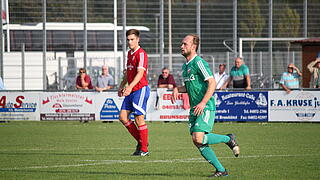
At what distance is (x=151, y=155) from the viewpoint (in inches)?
470

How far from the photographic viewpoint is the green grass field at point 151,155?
9383mm

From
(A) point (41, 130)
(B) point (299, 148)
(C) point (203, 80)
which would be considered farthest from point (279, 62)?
(C) point (203, 80)

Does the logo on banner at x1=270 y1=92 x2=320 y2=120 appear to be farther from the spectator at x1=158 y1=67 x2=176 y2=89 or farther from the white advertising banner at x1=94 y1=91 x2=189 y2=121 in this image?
→ the spectator at x1=158 y1=67 x2=176 y2=89

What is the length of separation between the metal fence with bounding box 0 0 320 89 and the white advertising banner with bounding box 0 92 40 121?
2.32 m

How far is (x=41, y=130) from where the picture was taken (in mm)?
19203

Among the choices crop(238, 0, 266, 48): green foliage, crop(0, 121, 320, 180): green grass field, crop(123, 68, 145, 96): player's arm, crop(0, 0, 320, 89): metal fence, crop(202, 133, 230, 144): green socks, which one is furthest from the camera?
crop(238, 0, 266, 48): green foliage

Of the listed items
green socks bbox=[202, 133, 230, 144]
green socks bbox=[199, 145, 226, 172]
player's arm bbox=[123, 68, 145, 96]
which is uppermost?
player's arm bbox=[123, 68, 145, 96]

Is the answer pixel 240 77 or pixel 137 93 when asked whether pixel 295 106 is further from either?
pixel 137 93

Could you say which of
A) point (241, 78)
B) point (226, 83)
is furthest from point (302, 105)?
point (226, 83)

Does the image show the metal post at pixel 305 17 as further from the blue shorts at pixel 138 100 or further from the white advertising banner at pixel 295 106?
the blue shorts at pixel 138 100

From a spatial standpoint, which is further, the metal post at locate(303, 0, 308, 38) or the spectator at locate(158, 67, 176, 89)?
the metal post at locate(303, 0, 308, 38)

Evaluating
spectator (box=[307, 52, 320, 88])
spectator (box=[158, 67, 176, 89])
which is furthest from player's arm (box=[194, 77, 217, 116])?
spectator (box=[307, 52, 320, 88])

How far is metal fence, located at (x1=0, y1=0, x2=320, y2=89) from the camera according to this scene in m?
25.2

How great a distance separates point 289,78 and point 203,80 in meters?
13.8
